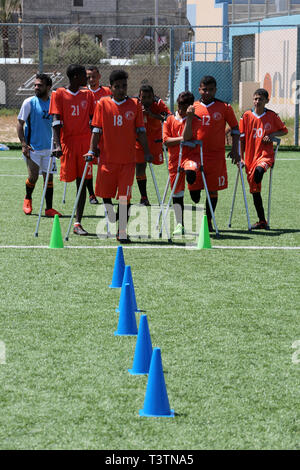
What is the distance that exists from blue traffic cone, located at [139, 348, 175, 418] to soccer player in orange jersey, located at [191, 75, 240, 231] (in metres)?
6.55

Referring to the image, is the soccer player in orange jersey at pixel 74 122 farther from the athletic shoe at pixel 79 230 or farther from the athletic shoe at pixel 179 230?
the athletic shoe at pixel 179 230

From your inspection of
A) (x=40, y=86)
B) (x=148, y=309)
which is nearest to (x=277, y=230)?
(x=40, y=86)

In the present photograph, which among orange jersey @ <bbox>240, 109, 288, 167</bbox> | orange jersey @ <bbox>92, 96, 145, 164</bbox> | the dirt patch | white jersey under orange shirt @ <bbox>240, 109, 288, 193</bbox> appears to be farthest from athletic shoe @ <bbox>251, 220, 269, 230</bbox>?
the dirt patch

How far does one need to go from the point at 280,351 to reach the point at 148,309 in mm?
1509

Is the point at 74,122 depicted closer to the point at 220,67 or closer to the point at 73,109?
the point at 73,109

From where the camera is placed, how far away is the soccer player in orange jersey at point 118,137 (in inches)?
395

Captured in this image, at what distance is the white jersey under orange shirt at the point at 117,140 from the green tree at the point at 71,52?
37.3 meters

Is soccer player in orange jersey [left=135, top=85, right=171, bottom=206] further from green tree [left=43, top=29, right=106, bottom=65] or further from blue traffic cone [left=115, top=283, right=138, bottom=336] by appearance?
green tree [left=43, top=29, right=106, bottom=65]

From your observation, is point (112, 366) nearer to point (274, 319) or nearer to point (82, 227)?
point (274, 319)

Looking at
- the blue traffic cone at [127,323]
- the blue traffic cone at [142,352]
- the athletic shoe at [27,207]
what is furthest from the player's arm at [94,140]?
the blue traffic cone at [142,352]

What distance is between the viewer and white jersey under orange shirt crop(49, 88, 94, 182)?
35.8 feet

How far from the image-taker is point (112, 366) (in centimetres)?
549

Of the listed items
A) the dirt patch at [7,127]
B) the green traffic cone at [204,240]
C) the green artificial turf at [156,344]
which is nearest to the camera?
the green artificial turf at [156,344]

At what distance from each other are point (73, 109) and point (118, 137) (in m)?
1.11
